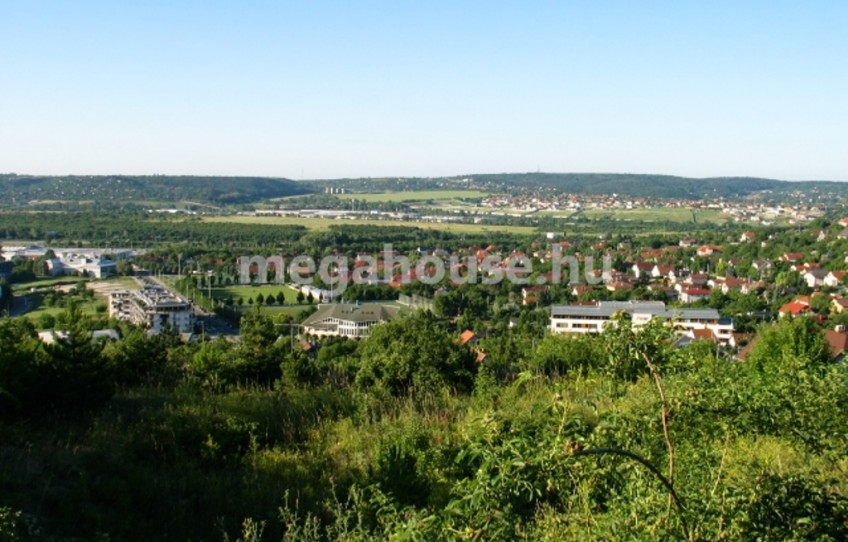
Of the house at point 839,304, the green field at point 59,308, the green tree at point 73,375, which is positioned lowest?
the green field at point 59,308

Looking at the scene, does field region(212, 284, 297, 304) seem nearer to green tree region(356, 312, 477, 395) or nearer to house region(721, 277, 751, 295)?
house region(721, 277, 751, 295)

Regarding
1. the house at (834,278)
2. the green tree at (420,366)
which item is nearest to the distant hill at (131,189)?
the house at (834,278)

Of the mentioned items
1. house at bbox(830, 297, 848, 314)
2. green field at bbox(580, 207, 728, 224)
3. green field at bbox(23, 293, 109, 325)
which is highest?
green field at bbox(580, 207, 728, 224)

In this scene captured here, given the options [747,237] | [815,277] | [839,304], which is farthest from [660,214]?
[839,304]

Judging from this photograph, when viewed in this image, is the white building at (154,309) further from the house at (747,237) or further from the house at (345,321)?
the house at (747,237)

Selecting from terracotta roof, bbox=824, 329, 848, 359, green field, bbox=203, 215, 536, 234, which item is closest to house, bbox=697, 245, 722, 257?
green field, bbox=203, 215, 536, 234
